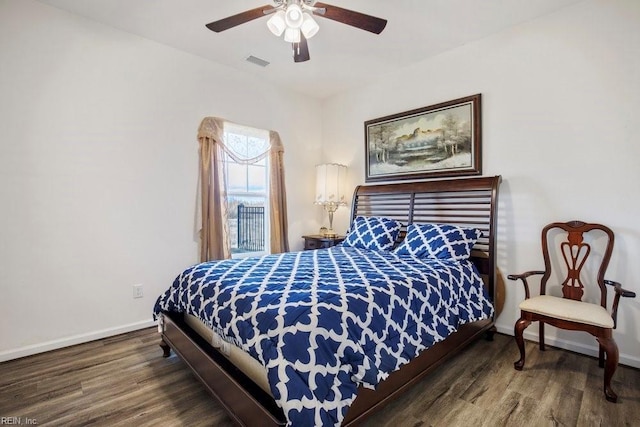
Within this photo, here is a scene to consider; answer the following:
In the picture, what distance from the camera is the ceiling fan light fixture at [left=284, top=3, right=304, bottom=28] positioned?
1.96m

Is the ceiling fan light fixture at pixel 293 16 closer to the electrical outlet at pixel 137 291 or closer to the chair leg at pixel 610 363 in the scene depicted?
the electrical outlet at pixel 137 291

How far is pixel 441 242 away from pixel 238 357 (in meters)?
1.88

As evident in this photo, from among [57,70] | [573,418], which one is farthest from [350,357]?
[57,70]

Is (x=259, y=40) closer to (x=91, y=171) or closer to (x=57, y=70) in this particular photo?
(x=57, y=70)

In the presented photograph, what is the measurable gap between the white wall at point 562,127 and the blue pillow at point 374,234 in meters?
1.00

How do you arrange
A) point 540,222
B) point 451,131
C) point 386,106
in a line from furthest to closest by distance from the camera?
point 386,106 → point 451,131 → point 540,222

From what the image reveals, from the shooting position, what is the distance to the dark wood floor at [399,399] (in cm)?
167

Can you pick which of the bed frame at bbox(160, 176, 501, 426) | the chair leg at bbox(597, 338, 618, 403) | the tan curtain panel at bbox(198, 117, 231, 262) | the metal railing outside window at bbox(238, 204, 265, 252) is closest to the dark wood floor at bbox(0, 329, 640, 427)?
the chair leg at bbox(597, 338, 618, 403)

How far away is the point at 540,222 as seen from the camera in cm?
261

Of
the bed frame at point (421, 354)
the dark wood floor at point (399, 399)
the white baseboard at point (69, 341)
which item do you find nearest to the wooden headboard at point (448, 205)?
the bed frame at point (421, 354)

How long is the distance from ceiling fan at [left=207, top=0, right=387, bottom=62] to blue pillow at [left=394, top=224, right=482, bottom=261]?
1697 millimetres

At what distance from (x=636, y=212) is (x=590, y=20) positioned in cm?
152

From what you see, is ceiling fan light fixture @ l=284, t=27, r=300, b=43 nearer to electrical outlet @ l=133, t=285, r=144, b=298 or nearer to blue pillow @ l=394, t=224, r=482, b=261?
blue pillow @ l=394, t=224, r=482, b=261

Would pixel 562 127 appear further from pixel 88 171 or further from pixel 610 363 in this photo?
pixel 88 171
